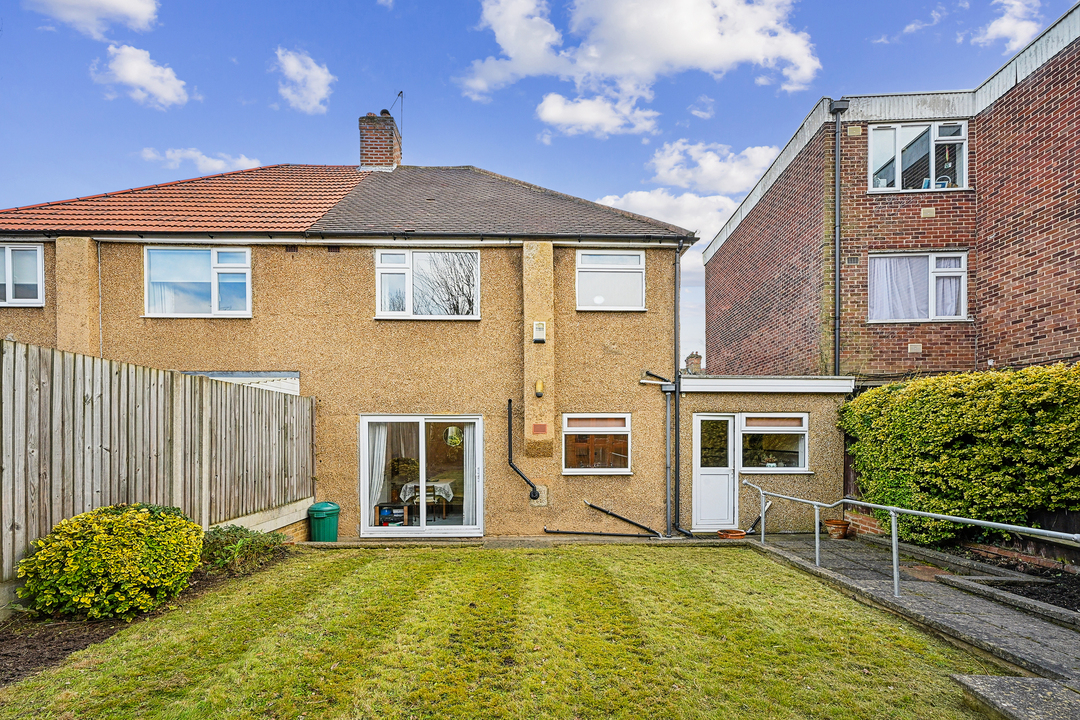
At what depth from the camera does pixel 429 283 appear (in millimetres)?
9836

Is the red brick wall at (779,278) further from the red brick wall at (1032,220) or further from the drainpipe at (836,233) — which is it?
the red brick wall at (1032,220)

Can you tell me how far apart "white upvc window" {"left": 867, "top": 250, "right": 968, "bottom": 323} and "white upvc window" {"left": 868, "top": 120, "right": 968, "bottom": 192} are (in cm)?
144

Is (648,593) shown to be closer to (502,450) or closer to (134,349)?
(502,450)

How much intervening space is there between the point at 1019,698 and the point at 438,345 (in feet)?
27.3

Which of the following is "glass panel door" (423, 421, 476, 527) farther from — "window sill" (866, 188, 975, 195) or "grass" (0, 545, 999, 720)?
"window sill" (866, 188, 975, 195)

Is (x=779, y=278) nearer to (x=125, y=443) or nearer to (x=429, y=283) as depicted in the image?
(x=429, y=283)

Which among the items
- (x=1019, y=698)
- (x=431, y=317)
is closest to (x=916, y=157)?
(x=431, y=317)

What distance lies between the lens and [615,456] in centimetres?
978

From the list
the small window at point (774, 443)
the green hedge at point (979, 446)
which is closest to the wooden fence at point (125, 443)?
the small window at point (774, 443)

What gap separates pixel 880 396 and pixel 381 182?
11.1 meters

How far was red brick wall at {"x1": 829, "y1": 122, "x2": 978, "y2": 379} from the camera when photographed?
10.5 meters

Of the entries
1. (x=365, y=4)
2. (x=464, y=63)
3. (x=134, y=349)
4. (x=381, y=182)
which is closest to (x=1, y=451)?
(x=134, y=349)

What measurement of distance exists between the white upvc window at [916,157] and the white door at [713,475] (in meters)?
5.92

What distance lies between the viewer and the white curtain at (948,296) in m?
10.7
